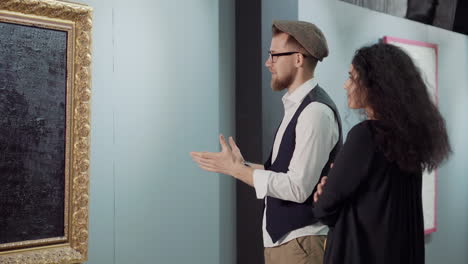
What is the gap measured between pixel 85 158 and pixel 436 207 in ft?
9.57

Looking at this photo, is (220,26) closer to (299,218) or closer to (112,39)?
(112,39)

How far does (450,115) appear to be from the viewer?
4.43m

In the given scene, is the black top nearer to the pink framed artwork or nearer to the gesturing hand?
the gesturing hand

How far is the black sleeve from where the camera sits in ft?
5.46

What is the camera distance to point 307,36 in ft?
7.13

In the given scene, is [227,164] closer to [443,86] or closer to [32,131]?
[32,131]

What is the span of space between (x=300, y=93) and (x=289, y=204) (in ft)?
Answer: 1.35

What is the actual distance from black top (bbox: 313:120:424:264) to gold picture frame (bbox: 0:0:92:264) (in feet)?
3.21

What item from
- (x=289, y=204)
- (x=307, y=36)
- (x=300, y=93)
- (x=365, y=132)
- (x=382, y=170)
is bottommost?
(x=289, y=204)

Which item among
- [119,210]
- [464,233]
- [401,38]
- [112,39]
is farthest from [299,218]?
[464,233]

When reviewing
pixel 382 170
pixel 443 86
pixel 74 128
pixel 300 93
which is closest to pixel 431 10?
pixel 300 93

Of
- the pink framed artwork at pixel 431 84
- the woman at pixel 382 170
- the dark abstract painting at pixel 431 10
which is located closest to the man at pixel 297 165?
the woman at pixel 382 170

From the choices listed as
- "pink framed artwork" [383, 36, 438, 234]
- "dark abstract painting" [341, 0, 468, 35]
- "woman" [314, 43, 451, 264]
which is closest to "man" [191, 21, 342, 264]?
"woman" [314, 43, 451, 264]

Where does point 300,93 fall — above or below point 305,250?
above
